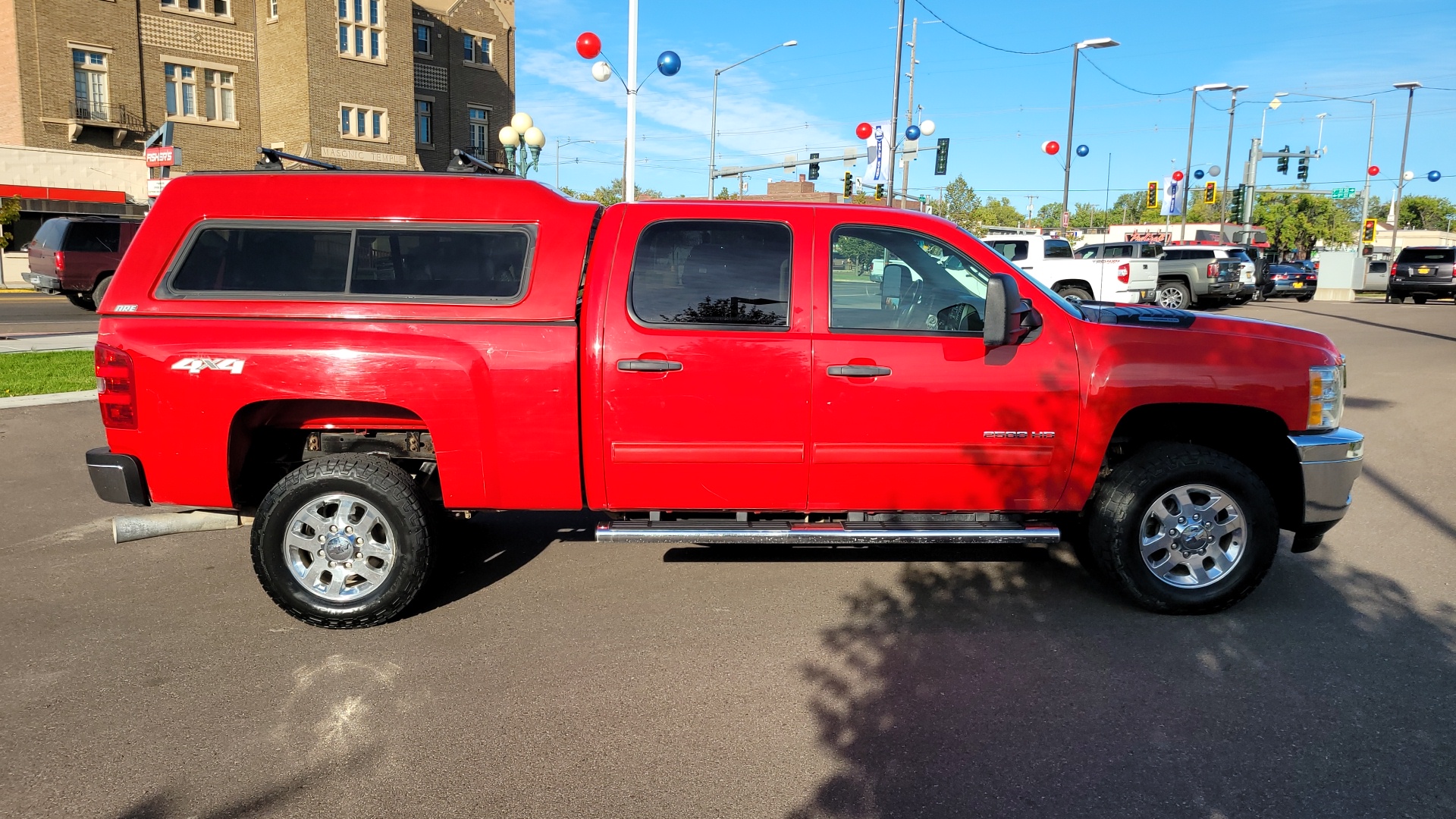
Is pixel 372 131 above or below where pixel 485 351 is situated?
above

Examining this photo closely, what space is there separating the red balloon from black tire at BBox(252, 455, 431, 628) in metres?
13.0

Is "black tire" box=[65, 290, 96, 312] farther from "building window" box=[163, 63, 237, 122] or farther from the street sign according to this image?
"building window" box=[163, 63, 237, 122]

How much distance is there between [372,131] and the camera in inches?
1559

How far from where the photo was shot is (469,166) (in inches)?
207

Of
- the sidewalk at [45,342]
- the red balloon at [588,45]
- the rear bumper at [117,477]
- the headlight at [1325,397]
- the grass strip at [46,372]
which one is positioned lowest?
the grass strip at [46,372]

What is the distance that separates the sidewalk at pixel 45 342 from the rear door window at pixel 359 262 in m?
11.0

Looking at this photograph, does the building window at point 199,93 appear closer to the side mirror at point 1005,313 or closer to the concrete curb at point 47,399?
the concrete curb at point 47,399

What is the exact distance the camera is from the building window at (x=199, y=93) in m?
37.3

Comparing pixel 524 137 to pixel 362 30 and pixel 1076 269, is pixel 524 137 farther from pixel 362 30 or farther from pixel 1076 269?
pixel 362 30

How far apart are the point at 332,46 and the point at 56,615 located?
37816mm

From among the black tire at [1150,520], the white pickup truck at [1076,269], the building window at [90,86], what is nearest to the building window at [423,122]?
the building window at [90,86]

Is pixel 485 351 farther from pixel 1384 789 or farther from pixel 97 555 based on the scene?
pixel 1384 789

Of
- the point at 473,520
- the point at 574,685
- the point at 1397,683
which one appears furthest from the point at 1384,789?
the point at 473,520

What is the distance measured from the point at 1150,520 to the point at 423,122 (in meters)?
45.6
